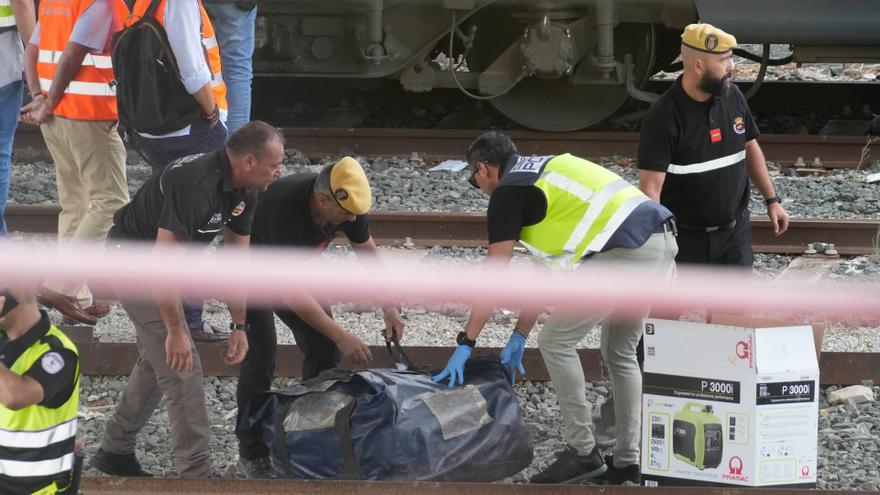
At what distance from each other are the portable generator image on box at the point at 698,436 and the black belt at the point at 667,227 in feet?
2.23

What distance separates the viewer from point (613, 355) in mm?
5273

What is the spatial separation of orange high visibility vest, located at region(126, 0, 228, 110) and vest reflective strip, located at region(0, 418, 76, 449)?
7.92 ft

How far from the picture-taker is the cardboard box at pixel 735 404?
15.7 feet

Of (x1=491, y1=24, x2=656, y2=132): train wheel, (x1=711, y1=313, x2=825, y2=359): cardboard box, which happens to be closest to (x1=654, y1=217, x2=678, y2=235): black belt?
(x1=711, y1=313, x2=825, y2=359): cardboard box

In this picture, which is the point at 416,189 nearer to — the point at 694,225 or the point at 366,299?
the point at 366,299

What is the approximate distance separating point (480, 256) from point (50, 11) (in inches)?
109

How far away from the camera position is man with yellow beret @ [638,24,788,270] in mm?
5316

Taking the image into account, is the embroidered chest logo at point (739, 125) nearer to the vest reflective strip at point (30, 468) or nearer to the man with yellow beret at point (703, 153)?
the man with yellow beret at point (703, 153)

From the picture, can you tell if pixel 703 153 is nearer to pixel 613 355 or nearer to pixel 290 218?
pixel 613 355

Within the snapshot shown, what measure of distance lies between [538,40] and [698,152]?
4000 millimetres

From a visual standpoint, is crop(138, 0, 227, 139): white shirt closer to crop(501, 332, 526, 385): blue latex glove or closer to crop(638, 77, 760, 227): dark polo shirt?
crop(501, 332, 526, 385): blue latex glove

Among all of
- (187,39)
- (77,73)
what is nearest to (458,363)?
(187,39)

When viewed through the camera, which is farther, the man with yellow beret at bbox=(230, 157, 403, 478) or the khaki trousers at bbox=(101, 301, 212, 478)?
the man with yellow beret at bbox=(230, 157, 403, 478)

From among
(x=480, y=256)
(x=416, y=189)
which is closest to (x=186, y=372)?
(x=480, y=256)
